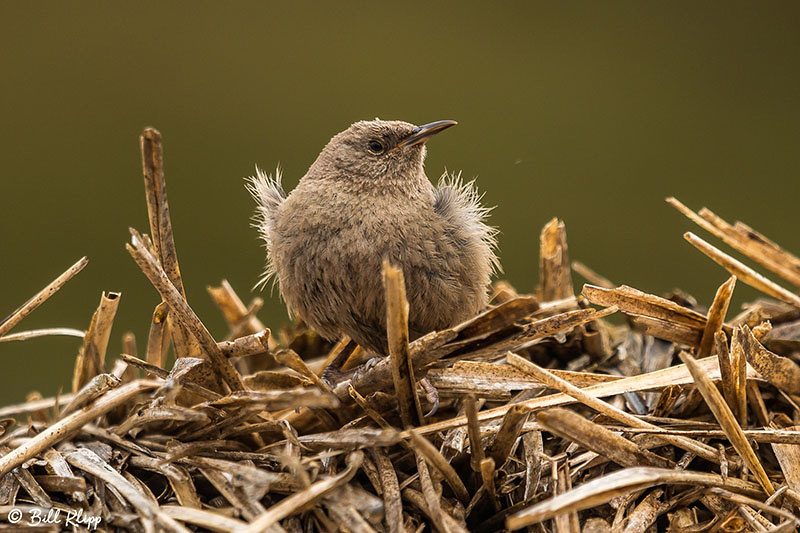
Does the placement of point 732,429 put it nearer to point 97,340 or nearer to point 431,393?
point 431,393

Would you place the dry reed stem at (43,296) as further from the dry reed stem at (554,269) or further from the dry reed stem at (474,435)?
the dry reed stem at (554,269)

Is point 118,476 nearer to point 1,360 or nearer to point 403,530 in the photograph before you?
point 403,530

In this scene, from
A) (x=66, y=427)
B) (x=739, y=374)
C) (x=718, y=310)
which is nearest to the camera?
(x=66, y=427)

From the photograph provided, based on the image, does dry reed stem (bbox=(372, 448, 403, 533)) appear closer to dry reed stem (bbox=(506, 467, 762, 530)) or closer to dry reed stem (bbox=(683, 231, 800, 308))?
dry reed stem (bbox=(506, 467, 762, 530))

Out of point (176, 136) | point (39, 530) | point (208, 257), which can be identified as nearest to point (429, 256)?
point (39, 530)

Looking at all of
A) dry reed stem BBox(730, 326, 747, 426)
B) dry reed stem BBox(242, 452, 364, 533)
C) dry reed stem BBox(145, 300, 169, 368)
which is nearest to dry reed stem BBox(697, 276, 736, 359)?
dry reed stem BBox(730, 326, 747, 426)

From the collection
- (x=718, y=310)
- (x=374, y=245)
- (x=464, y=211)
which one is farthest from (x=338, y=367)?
(x=718, y=310)
